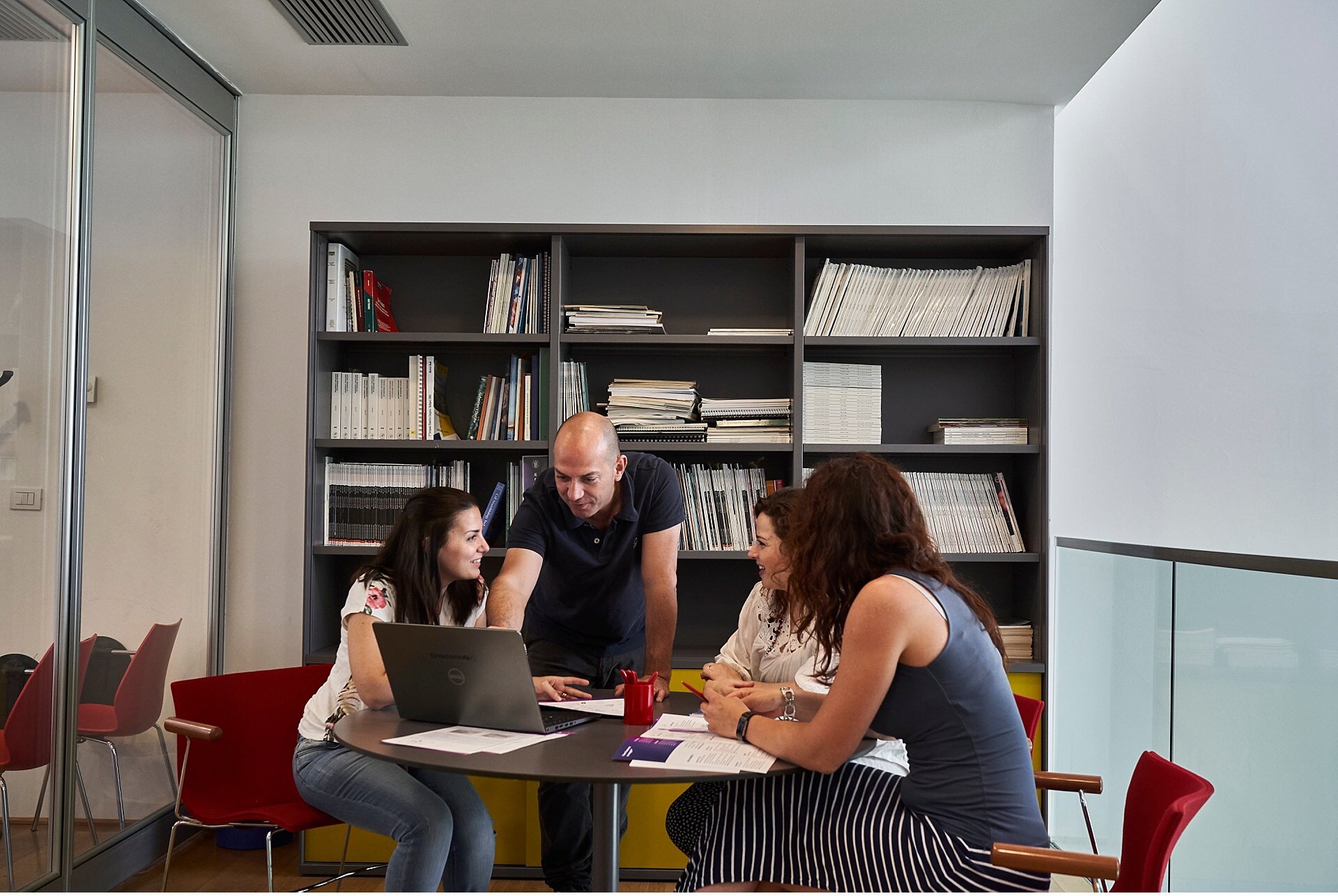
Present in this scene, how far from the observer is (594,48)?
363 cm

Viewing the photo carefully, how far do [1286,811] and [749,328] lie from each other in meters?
2.36

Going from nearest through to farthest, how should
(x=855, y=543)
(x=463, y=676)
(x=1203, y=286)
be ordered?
(x=855, y=543)
(x=463, y=676)
(x=1203, y=286)

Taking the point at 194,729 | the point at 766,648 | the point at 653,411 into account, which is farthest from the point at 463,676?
the point at 653,411

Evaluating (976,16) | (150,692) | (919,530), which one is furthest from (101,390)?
(976,16)

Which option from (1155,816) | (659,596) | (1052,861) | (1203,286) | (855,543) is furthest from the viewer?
(1203,286)

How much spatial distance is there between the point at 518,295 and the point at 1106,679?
249 cm

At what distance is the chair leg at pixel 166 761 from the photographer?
347 cm

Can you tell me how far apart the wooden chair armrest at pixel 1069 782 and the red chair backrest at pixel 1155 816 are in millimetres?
214

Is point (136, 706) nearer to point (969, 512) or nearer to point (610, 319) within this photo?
point (610, 319)

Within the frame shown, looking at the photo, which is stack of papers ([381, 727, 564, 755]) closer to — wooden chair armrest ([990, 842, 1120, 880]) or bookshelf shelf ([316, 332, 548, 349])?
wooden chair armrest ([990, 842, 1120, 880])

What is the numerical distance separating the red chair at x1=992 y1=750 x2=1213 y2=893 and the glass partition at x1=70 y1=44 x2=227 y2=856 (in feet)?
9.26

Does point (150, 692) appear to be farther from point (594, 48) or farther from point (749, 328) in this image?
point (594, 48)

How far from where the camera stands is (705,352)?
3979 millimetres

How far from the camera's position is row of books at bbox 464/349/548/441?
3.76 meters
